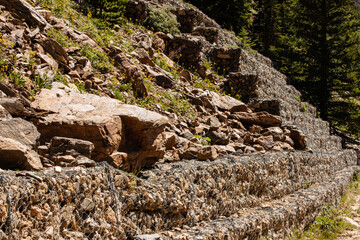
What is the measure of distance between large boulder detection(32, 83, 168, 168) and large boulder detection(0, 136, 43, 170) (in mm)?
778

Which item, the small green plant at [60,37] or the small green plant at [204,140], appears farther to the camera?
the small green plant at [60,37]

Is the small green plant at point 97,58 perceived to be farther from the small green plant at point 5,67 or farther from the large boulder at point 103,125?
the small green plant at point 5,67

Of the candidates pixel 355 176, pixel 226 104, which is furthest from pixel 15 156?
pixel 355 176

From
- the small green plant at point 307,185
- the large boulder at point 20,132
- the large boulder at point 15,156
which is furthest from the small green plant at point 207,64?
the large boulder at point 15,156

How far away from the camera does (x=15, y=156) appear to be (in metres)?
2.64

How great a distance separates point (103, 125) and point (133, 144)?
670mm

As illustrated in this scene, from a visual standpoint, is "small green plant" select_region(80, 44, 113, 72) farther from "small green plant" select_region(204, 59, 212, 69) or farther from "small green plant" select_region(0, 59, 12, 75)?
"small green plant" select_region(204, 59, 212, 69)

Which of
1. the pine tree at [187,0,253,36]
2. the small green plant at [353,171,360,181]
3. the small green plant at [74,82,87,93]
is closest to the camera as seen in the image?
the small green plant at [74,82,87,93]

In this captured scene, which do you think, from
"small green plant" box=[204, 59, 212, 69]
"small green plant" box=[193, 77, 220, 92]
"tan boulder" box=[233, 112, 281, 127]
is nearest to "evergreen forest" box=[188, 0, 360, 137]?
"small green plant" box=[204, 59, 212, 69]

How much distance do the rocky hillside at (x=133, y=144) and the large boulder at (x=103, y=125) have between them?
0.05 feet

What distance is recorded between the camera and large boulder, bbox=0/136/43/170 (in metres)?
2.59

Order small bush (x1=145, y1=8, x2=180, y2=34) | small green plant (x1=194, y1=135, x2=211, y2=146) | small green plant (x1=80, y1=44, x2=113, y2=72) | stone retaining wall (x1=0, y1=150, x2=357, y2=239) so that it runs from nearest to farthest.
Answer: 1. stone retaining wall (x1=0, y1=150, x2=357, y2=239)
2. small green plant (x1=194, y1=135, x2=211, y2=146)
3. small green plant (x1=80, y1=44, x2=113, y2=72)
4. small bush (x1=145, y1=8, x2=180, y2=34)

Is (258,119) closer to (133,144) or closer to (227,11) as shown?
(133,144)

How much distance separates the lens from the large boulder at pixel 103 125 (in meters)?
3.50
